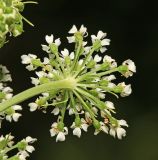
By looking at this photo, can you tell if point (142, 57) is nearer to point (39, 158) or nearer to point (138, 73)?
point (138, 73)

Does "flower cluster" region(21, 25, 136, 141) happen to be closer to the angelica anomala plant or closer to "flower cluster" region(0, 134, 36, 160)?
the angelica anomala plant

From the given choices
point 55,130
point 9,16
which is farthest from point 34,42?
point 9,16

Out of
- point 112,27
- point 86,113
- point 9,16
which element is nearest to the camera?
point 9,16

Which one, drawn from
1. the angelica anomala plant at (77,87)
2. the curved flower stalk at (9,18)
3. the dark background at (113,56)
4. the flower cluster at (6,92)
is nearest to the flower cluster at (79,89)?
the angelica anomala plant at (77,87)

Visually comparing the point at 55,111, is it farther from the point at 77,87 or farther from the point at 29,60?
the point at 29,60

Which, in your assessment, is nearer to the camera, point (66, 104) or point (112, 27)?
point (66, 104)

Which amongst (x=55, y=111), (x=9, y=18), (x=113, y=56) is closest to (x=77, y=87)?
(x=55, y=111)
